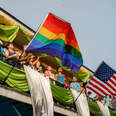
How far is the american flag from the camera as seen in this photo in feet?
46.5

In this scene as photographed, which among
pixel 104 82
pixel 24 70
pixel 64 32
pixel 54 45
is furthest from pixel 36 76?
pixel 104 82

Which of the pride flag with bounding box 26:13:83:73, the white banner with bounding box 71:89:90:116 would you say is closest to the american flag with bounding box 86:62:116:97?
the white banner with bounding box 71:89:90:116

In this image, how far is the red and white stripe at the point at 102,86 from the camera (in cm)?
1417

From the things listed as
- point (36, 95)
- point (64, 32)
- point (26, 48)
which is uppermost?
point (64, 32)

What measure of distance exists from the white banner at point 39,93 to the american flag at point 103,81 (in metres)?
3.20

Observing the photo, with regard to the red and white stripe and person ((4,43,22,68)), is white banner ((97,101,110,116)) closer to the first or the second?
the red and white stripe

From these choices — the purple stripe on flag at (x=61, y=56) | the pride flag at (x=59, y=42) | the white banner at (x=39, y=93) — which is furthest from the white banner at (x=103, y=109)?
the white banner at (x=39, y=93)

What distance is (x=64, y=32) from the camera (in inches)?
506

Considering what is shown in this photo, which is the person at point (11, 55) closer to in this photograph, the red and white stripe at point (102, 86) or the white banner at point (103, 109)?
the red and white stripe at point (102, 86)

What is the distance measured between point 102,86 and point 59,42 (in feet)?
13.6

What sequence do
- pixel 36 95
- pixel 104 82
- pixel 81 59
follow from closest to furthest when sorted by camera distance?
pixel 36 95
pixel 81 59
pixel 104 82

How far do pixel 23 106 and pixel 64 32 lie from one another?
15.0ft

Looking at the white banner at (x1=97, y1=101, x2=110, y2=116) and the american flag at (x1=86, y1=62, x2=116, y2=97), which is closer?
the american flag at (x1=86, y1=62, x2=116, y2=97)

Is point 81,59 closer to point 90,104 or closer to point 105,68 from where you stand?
point 105,68
